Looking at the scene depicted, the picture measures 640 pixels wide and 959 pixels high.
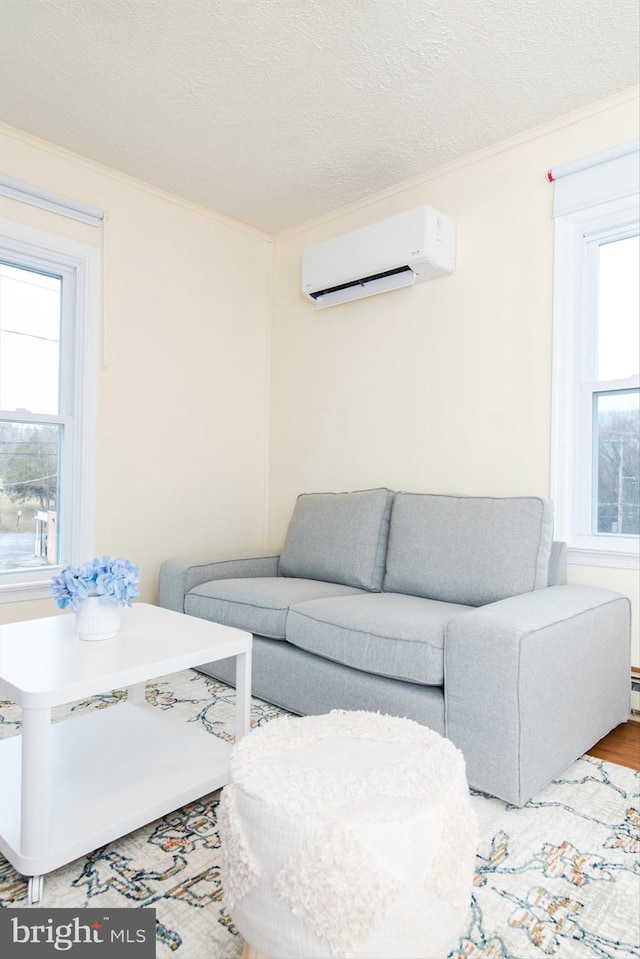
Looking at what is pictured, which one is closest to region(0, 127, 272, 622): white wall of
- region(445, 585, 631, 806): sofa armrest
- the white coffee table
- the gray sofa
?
the gray sofa

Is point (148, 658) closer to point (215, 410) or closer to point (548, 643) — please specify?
point (548, 643)

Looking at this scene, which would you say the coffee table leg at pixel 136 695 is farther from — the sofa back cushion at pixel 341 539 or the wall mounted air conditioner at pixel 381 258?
the wall mounted air conditioner at pixel 381 258

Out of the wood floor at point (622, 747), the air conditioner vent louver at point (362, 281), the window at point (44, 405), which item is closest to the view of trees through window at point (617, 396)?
the wood floor at point (622, 747)

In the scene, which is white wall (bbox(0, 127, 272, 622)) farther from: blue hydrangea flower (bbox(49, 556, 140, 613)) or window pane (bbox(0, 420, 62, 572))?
blue hydrangea flower (bbox(49, 556, 140, 613))

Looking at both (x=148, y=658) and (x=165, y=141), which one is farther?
(x=165, y=141)

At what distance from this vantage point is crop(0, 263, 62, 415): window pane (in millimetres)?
2916

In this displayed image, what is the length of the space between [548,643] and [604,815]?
48 cm

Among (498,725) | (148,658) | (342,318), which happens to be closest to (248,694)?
(148,658)

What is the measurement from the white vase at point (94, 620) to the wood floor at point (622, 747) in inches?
66.2

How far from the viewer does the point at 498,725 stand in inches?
67.0

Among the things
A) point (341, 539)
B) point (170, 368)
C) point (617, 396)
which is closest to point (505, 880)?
point (341, 539)

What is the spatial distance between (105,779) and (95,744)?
0.74 feet

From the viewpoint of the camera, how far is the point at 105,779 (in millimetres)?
1588

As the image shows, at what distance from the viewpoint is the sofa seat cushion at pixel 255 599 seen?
248cm
